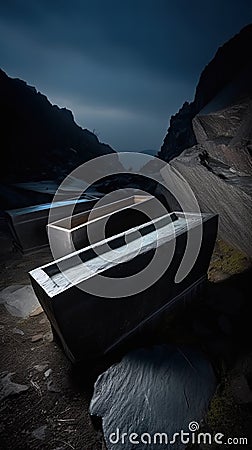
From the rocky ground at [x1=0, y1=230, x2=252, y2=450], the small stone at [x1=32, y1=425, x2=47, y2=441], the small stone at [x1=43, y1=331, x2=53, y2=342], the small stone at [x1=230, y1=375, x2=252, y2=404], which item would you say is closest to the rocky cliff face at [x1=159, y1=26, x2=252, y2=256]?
the rocky ground at [x1=0, y1=230, x2=252, y2=450]

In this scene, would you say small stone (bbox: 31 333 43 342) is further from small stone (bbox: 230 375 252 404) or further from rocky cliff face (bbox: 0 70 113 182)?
rocky cliff face (bbox: 0 70 113 182)

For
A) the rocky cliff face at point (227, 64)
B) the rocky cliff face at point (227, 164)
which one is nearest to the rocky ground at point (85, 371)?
the rocky cliff face at point (227, 164)

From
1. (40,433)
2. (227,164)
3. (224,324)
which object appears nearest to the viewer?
(40,433)

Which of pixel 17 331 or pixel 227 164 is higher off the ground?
pixel 227 164

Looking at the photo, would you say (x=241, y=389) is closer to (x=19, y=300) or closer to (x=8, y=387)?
(x=8, y=387)

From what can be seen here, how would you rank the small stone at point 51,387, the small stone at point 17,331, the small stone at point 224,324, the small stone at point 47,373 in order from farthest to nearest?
the small stone at point 17,331
the small stone at point 224,324
the small stone at point 47,373
the small stone at point 51,387

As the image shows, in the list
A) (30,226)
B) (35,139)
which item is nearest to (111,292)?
(30,226)

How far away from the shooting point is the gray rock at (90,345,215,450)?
2.00 meters

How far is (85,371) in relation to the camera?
266 centimetres

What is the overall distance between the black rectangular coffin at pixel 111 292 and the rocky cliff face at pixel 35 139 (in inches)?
501

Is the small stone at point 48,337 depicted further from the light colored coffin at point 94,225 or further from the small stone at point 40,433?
the light colored coffin at point 94,225

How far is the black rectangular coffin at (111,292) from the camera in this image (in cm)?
226

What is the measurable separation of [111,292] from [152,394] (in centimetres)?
100

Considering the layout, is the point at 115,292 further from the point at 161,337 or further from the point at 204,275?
the point at 204,275
